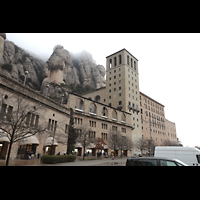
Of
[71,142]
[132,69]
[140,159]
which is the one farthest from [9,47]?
[140,159]

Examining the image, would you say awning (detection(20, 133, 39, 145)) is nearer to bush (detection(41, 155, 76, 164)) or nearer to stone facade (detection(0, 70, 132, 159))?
stone facade (detection(0, 70, 132, 159))

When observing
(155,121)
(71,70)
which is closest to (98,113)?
(155,121)

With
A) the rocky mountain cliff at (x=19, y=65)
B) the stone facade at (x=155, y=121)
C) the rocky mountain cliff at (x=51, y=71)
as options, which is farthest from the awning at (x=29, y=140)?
the rocky mountain cliff at (x=19, y=65)

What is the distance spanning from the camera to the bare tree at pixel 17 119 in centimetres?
1399

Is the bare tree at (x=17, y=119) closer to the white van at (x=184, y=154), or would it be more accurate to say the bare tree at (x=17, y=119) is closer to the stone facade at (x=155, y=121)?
the white van at (x=184, y=154)

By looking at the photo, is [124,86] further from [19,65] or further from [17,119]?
[19,65]

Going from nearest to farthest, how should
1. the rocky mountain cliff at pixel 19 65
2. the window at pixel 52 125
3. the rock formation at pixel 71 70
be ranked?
the window at pixel 52 125
the rocky mountain cliff at pixel 19 65
the rock formation at pixel 71 70

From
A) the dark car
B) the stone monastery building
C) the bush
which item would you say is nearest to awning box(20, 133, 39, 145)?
the stone monastery building

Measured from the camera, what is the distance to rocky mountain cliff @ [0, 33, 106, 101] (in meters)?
73.5

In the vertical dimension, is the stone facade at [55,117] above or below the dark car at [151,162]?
above

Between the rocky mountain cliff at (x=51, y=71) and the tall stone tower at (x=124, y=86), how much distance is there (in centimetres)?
2316

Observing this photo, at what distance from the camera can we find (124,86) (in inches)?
2399
